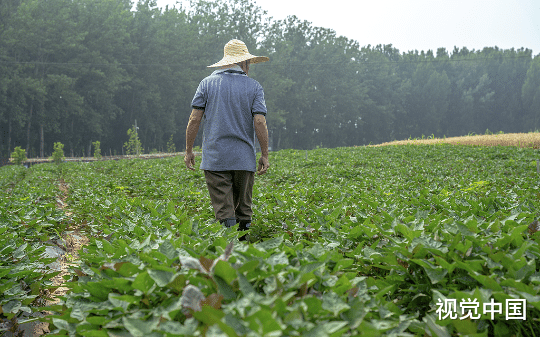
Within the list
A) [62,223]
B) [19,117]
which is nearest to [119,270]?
[62,223]

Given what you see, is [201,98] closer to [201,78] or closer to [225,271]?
[225,271]

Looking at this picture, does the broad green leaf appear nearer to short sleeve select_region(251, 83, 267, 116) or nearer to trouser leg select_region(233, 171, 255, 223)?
trouser leg select_region(233, 171, 255, 223)

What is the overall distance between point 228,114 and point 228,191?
80cm

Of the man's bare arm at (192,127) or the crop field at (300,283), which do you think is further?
the man's bare arm at (192,127)

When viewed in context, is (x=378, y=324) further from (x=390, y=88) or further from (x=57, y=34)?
(x=390, y=88)

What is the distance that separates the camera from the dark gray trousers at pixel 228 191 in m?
3.91

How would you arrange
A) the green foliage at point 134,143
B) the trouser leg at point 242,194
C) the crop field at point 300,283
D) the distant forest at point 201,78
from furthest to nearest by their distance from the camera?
the distant forest at point 201,78 → the green foliage at point 134,143 → the trouser leg at point 242,194 → the crop field at point 300,283

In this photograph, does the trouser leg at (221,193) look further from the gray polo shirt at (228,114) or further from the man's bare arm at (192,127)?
the man's bare arm at (192,127)

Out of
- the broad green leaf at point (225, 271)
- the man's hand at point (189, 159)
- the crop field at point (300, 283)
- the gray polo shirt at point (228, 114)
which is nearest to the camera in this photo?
the crop field at point (300, 283)

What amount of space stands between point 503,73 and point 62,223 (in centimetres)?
8793

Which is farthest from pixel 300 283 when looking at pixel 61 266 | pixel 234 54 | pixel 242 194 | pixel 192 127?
pixel 61 266

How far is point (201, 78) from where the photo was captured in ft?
151

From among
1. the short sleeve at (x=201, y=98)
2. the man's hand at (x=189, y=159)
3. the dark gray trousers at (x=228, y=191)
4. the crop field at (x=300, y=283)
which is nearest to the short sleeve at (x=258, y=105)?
the short sleeve at (x=201, y=98)

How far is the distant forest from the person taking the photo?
35.0 metres
